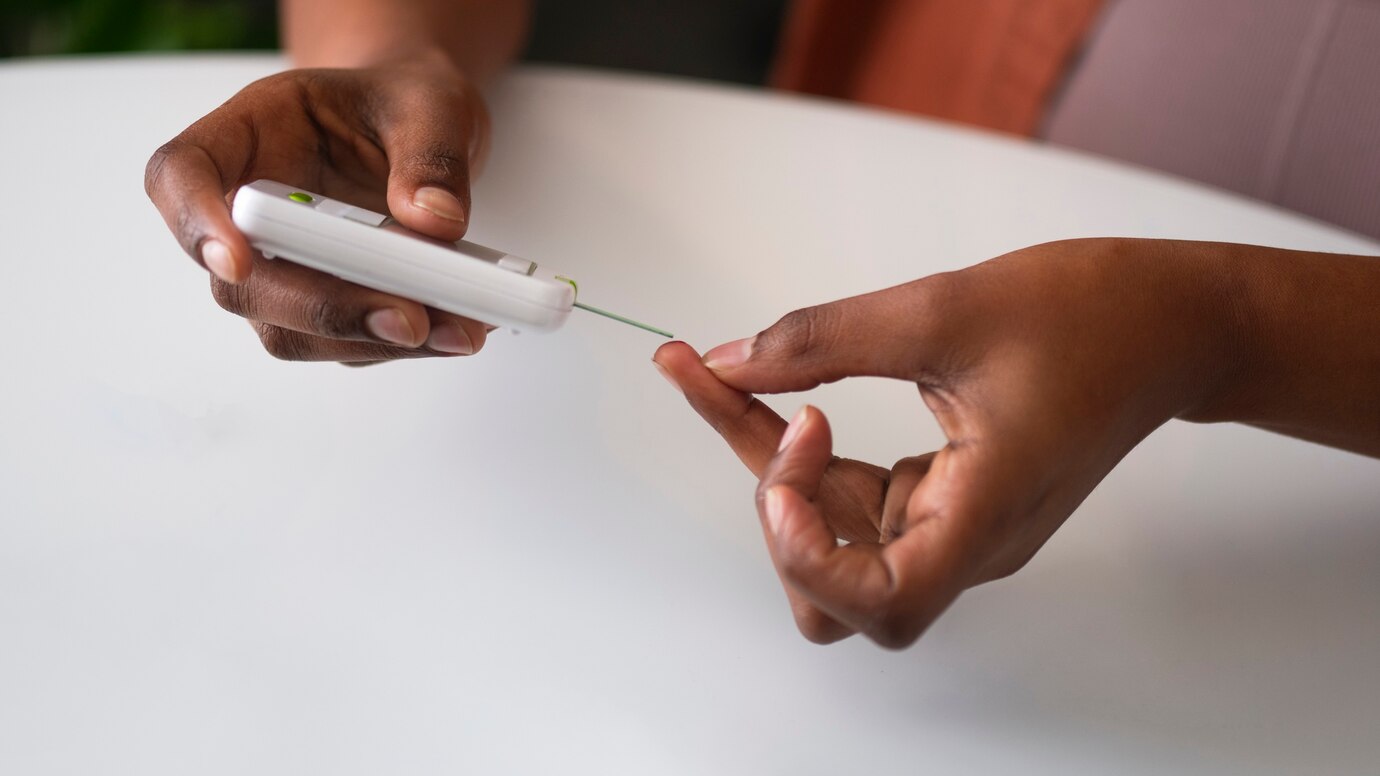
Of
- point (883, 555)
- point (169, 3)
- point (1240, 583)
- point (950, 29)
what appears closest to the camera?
point (883, 555)

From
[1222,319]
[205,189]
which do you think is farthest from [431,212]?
[1222,319]

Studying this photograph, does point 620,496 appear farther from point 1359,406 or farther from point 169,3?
point 169,3

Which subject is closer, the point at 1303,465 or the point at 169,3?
the point at 1303,465

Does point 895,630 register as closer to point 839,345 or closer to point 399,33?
point 839,345

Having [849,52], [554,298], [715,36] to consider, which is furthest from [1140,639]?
[715,36]

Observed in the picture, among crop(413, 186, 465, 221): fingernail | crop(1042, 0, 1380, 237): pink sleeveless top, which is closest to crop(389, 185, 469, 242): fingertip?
crop(413, 186, 465, 221): fingernail

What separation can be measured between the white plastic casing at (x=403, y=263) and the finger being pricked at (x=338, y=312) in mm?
27

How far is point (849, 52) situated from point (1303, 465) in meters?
0.79

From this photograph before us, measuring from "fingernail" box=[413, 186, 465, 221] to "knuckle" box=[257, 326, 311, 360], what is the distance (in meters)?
0.11

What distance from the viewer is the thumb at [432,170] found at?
1.77 ft

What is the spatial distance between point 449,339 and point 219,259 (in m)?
0.11

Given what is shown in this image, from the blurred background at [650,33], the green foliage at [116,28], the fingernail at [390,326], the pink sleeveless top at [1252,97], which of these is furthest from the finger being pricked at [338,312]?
the blurred background at [650,33]

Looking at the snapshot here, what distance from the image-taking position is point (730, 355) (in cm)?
52

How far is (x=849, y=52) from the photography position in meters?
1.26
